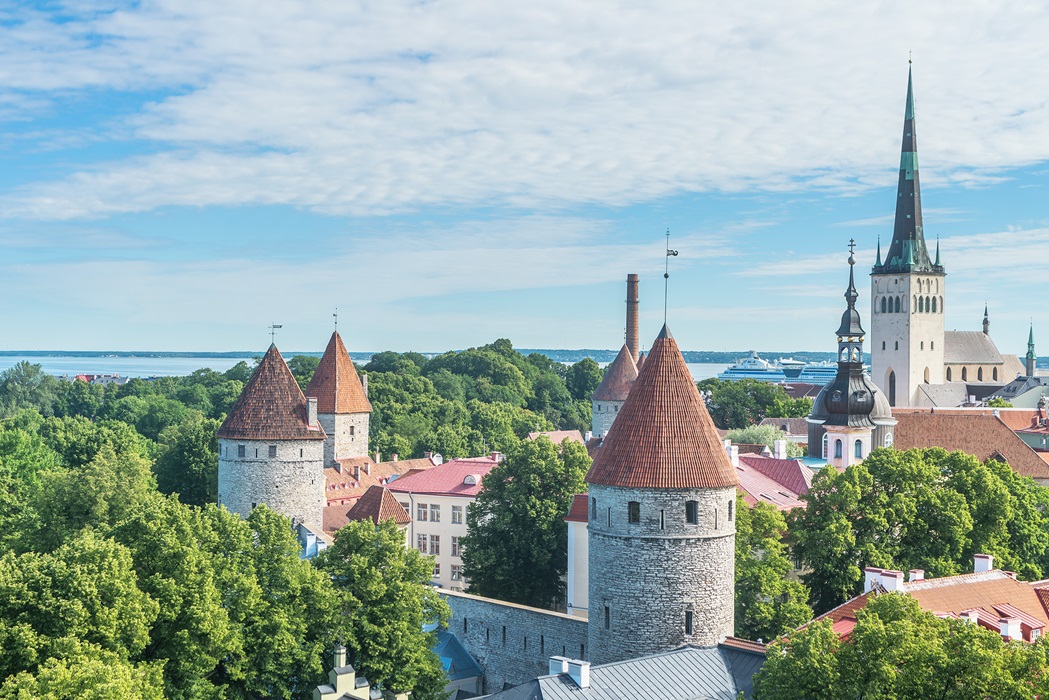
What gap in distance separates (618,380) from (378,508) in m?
26.2

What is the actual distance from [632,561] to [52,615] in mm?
12519

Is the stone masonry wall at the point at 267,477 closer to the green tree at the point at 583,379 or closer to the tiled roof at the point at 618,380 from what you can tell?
the tiled roof at the point at 618,380

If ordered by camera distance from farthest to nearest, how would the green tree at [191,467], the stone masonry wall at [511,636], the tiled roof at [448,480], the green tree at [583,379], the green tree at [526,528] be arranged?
the green tree at [583,379]
the green tree at [191,467]
the tiled roof at [448,480]
the green tree at [526,528]
the stone masonry wall at [511,636]

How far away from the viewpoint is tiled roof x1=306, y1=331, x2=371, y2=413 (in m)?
59.8

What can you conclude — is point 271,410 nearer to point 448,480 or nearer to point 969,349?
point 448,480

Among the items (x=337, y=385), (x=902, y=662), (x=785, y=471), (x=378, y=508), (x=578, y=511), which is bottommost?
(x=902, y=662)

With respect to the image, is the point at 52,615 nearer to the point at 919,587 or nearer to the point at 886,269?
the point at 919,587

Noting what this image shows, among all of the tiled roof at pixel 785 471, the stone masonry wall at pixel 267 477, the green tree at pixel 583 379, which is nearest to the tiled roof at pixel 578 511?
the stone masonry wall at pixel 267 477

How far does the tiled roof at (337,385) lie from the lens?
5978 centimetres

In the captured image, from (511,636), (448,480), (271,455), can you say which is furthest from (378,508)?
(511,636)

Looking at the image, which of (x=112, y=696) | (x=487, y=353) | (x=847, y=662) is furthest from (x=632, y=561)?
(x=487, y=353)

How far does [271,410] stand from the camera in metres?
44.1

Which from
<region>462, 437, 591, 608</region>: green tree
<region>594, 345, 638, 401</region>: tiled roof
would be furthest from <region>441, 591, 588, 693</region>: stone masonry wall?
<region>594, 345, 638, 401</region>: tiled roof

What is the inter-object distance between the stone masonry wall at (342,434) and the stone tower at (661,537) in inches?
1253
